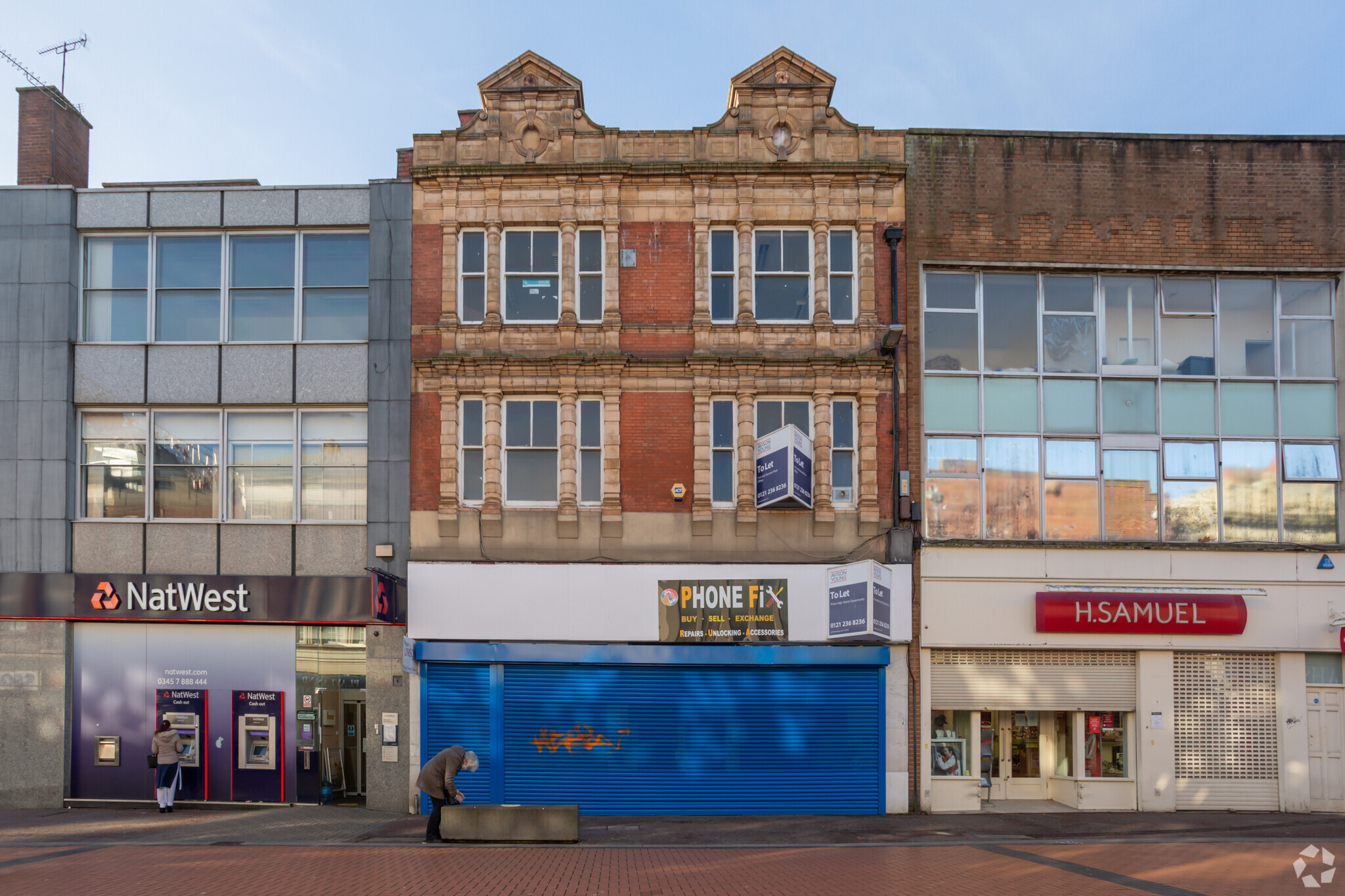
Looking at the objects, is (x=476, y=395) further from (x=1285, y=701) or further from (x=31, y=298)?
(x=1285, y=701)

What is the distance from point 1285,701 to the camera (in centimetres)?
1727

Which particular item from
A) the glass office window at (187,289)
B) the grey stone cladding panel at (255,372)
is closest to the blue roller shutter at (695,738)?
the grey stone cladding panel at (255,372)

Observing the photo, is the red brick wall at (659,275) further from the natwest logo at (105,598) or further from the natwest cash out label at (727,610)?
the natwest logo at (105,598)

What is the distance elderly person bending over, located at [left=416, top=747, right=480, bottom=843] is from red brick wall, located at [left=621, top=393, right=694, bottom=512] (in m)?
5.36

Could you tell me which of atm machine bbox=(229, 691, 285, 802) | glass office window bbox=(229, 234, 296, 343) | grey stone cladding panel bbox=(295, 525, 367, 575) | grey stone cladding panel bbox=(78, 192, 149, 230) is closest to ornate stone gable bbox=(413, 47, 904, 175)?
glass office window bbox=(229, 234, 296, 343)

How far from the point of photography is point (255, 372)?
17812 millimetres

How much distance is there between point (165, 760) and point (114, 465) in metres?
5.48

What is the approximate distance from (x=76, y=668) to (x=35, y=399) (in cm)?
493

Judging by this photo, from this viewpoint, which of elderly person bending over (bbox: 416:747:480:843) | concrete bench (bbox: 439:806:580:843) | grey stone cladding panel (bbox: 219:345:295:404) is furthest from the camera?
grey stone cladding panel (bbox: 219:345:295:404)

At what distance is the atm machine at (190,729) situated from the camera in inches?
679

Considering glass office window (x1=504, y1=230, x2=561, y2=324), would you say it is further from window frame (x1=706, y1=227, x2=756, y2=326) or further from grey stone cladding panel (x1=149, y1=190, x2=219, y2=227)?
grey stone cladding panel (x1=149, y1=190, x2=219, y2=227)

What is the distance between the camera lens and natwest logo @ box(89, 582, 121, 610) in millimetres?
17250

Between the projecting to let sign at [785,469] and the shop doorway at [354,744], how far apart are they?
807cm

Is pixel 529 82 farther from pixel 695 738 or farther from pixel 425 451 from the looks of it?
pixel 695 738
